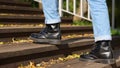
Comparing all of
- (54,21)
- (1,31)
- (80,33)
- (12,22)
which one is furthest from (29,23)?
(54,21)

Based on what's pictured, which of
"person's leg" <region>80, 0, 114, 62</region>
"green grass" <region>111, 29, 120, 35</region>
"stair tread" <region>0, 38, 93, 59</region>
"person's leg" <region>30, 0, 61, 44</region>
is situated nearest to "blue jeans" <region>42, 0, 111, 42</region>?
"person's leg" <region>80, 0, 114, 62</region>

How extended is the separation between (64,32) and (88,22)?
1.28m

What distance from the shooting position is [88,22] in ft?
A: 16.3

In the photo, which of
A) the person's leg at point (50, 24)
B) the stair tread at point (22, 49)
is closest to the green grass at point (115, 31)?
the stair tread at point (22, 49)

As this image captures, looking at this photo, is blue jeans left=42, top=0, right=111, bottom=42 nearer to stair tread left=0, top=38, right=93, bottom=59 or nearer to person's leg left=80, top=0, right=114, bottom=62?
person's leg left=80, top=0, right=114, bottom=62

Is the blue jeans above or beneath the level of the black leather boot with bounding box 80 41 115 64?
above

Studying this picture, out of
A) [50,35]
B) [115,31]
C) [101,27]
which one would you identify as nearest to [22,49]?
[50,35]

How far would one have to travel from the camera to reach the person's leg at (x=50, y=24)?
2.65 metres

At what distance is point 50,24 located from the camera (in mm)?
2729

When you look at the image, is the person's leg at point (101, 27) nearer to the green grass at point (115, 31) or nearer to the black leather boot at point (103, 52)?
the black leather boot at point (103, 52)

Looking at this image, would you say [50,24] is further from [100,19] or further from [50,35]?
[100,19]

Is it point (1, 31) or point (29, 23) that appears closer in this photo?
point (1, 31)

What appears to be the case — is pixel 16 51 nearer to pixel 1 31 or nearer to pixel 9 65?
pixel 9 65

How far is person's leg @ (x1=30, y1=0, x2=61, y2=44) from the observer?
2.65 meters
